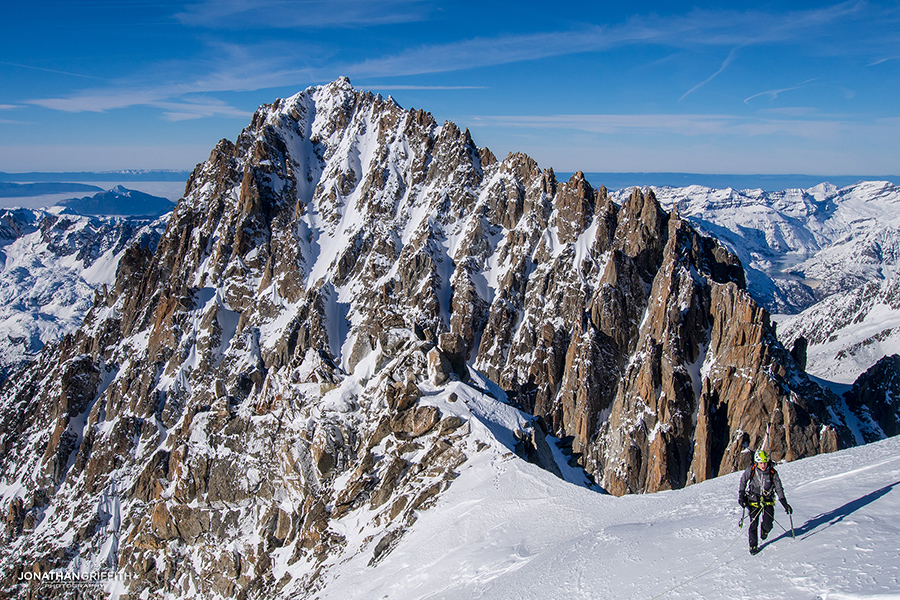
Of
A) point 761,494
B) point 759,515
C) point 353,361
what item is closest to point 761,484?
point 761,494

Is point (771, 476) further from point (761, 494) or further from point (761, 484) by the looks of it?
point (761, 494)

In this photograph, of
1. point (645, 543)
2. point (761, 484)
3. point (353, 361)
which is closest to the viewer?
point (761, 484)

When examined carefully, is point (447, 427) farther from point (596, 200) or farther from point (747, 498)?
point (596, 200)

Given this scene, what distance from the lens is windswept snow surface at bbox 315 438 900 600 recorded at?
15.5 metres

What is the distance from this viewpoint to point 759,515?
17.0 meters

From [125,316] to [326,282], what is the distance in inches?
2337

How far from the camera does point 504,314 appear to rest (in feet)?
417

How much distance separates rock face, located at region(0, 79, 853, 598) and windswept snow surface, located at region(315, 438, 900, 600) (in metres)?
5.94

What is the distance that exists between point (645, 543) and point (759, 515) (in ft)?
17.7

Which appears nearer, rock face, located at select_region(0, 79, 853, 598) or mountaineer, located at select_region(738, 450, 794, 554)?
mountaineer, located at select_region(738, 450, 794, 554)

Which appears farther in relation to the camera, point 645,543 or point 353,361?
point 353,361

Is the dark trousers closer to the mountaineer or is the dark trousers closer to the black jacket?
the mountaineer

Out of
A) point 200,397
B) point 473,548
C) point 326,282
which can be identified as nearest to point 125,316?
point 200,397

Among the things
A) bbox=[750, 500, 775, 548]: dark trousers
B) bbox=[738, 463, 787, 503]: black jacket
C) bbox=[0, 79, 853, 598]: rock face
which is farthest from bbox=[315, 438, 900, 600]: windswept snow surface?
bbox=[0, 79, 853, 598]: rock face
